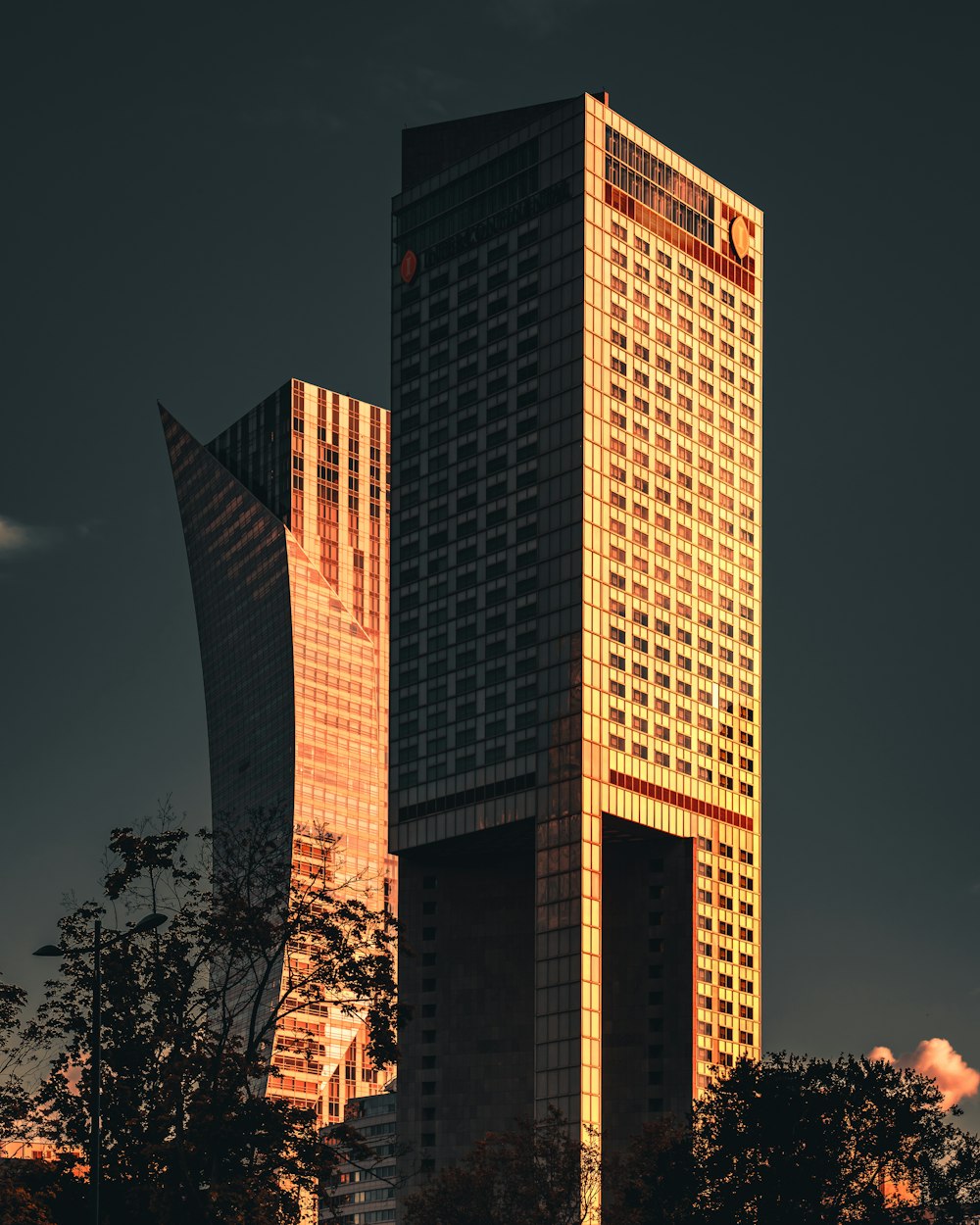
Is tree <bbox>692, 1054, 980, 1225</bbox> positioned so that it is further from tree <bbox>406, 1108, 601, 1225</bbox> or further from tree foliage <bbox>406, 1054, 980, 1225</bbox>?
tree <bbox>406, 1108, 601, 1225</bbox>

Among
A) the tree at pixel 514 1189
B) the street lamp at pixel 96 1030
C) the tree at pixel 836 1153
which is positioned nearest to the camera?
the street lamp at pixel 96 1030

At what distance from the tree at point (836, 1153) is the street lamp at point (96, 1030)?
4742 cm

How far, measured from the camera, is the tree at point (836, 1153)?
422 ft

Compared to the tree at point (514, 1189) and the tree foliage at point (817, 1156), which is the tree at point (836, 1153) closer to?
the tree foliage at point (817, 1156)

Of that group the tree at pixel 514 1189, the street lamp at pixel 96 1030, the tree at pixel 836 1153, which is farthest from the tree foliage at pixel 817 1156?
the street lamp at pixel 96 1030

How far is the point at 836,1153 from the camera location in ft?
427

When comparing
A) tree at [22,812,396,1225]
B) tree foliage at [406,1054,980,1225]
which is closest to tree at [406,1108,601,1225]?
tree foliage at [406,1054,980,1225]

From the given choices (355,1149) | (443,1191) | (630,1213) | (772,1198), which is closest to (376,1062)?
(355,1149)

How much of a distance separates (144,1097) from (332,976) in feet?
32.1

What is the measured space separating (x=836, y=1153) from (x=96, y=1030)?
5550cm

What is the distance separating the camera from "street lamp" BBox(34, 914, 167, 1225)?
8712 cm

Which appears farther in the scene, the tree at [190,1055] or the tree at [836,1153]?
the tree at [836,1153]

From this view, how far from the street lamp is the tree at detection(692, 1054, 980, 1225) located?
4742cm

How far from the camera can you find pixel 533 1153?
172 m
